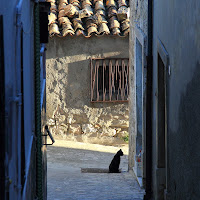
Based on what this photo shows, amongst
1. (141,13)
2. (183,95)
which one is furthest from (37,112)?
(141,13)

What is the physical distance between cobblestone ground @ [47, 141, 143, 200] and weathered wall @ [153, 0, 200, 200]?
2113 millimetres

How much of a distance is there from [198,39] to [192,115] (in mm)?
687

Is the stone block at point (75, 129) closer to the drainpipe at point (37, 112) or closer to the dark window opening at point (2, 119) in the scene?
the drainpipe at point (37, 112)

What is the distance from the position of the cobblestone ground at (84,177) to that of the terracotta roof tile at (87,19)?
2923mm

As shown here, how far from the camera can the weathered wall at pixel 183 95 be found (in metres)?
4.18

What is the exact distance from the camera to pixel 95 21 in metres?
13.0

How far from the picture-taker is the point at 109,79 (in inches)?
514

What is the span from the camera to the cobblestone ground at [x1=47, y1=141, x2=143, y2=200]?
7.81m

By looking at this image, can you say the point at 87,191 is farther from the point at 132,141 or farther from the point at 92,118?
the point at 92,118

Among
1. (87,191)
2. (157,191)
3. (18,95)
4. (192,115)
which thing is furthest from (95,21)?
(18,95)

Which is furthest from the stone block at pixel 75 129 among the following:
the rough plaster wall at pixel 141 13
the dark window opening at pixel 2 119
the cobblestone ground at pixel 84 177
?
the dark window opening at pixel 2 119

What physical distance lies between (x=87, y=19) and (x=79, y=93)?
1.94 meters

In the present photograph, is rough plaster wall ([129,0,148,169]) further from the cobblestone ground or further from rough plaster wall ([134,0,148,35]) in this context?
the cobblestone ground

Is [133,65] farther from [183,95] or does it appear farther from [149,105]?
[183,95]
